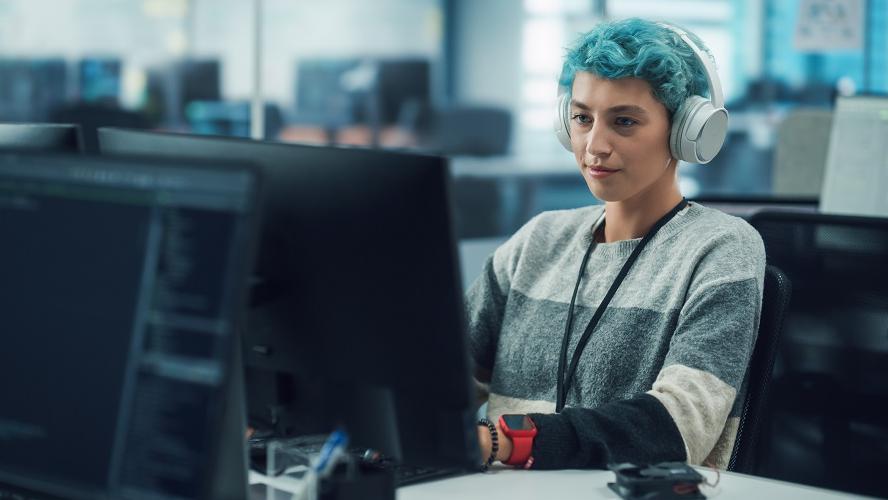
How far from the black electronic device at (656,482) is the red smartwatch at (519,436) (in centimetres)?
11

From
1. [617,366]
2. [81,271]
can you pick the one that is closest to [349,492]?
[81,271]

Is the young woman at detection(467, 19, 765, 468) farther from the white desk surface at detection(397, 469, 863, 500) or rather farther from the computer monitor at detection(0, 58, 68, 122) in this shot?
the computer monitor at detection(0, 58, 68, 122)

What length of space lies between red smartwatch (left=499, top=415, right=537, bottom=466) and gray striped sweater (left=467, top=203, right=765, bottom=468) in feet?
0.04

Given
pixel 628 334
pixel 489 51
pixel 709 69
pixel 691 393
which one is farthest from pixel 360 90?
pixel 691 393

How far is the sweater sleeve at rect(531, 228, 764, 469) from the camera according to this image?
4.54 feet

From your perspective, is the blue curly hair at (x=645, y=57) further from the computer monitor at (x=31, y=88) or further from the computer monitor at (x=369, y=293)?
the computer monitor at (x=31, y=88)

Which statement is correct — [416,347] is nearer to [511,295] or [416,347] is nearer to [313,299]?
[313,299]

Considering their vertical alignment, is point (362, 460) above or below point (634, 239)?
below

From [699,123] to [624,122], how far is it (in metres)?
0.11

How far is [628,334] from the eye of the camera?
5.25 ft

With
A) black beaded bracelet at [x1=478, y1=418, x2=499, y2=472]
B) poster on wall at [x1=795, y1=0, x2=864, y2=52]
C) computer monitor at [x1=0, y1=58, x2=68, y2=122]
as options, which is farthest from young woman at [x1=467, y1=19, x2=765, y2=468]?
computer monitor at [x1=0, y1=58, x2=68, y2=122]

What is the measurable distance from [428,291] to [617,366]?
0.63 m

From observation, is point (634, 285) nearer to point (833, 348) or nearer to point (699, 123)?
point (699, 123)

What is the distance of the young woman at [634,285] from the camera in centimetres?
145
